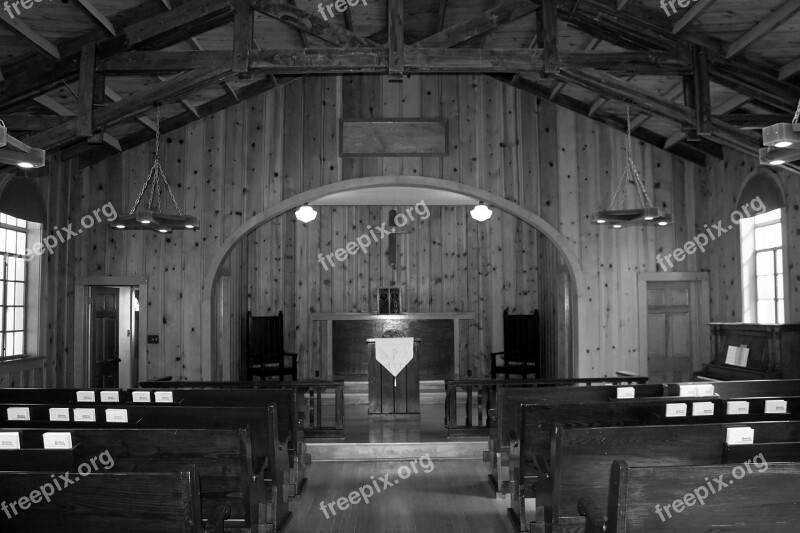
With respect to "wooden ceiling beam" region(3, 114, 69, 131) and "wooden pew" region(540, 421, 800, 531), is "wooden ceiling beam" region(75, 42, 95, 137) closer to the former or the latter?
"wooden ceiling beam" region(3, 114, 69, 131)

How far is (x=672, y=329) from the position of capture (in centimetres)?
777

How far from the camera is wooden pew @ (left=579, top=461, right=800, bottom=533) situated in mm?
2074

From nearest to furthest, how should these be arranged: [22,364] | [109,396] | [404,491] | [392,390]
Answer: [109,396] → [404,491] → [22,364] → [392,390]

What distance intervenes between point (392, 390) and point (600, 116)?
13.5 ft

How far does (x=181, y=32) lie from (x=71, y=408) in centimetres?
357

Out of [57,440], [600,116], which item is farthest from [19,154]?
[600,116]

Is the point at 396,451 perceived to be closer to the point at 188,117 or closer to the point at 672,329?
the point at 672,329

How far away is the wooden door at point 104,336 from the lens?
25.2ft

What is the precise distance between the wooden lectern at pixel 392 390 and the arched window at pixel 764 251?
3729mm

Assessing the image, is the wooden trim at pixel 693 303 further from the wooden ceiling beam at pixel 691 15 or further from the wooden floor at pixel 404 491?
the wooden ceiling beam at pixel 691 15

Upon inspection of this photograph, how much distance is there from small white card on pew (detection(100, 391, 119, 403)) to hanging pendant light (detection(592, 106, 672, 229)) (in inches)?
167

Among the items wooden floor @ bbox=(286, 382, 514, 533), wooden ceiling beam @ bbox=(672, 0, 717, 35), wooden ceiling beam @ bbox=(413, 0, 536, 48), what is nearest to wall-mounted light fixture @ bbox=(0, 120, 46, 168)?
wooden floor @ bbox=(286, 382, 514, 533)

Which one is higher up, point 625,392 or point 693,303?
point 693,303

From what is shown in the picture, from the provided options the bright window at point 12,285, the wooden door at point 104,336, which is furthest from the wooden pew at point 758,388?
the wooden door at point 104,336
